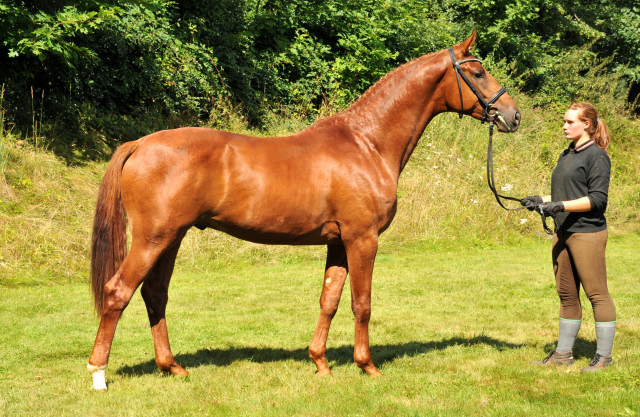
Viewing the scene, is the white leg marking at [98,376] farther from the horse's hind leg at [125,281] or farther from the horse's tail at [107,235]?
the horse's tail at [107,235]

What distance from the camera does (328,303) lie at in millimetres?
5285

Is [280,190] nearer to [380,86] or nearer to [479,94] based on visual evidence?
[380,86]

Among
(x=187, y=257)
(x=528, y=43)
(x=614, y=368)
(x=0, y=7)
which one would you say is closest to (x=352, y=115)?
(x=614, y=368)

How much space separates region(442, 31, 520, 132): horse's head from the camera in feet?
17.2

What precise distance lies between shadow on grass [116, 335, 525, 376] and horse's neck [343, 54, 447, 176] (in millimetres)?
1922

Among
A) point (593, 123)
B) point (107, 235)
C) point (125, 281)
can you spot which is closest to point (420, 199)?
point (593, 123)

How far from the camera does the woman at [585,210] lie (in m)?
5.06

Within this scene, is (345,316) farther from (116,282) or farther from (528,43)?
(528,43)

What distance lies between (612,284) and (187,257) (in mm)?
6972

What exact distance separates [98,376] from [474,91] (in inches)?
152

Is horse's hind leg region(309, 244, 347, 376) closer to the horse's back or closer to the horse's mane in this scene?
the horse's back

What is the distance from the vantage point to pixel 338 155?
5105mm

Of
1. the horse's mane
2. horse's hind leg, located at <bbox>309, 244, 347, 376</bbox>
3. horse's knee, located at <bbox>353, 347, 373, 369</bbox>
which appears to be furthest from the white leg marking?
the horse's mane

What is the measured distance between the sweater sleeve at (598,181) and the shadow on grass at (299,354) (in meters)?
1.90
